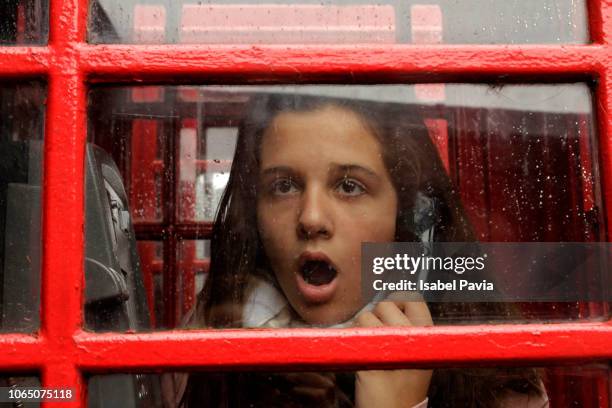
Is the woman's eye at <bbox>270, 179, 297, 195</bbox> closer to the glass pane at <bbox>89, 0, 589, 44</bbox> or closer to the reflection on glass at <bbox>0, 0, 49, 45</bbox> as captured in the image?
the glass pane at <bbox>89, 0, 589, 44</bbox>

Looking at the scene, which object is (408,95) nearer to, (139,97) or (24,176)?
(139,97)

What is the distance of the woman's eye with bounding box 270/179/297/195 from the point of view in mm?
1157

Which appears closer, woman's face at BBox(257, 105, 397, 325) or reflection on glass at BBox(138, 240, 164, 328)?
woman's face at BBox(257, 105, 397, 325)

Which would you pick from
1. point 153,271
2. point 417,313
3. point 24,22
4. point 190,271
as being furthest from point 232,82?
point 153,271

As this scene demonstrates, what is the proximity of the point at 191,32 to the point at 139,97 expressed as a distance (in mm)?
145

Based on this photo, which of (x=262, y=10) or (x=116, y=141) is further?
(x=116, y=141)

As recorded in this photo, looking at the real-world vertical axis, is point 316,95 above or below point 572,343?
above

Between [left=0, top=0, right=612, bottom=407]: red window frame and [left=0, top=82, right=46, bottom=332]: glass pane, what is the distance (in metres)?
0.05

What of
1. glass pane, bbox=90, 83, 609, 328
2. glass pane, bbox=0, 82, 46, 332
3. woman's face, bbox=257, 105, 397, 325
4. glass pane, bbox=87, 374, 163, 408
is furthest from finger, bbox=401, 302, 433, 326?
glass pane, bbox=0, 82, 46, 332

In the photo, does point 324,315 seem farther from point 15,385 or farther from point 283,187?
point 15,385

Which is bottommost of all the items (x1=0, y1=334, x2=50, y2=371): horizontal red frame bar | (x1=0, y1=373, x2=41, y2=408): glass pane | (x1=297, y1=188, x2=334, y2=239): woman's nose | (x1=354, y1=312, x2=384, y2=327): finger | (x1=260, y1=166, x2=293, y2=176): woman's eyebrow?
(x1=0, y1=373, x2=41, y2=408): glass pane

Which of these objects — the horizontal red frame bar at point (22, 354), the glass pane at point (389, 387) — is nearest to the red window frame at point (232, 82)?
the horizontal red frame bar at point (22, 354)

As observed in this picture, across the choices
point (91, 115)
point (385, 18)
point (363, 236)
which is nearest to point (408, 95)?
point (385, 18)

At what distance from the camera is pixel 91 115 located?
1032 mm
